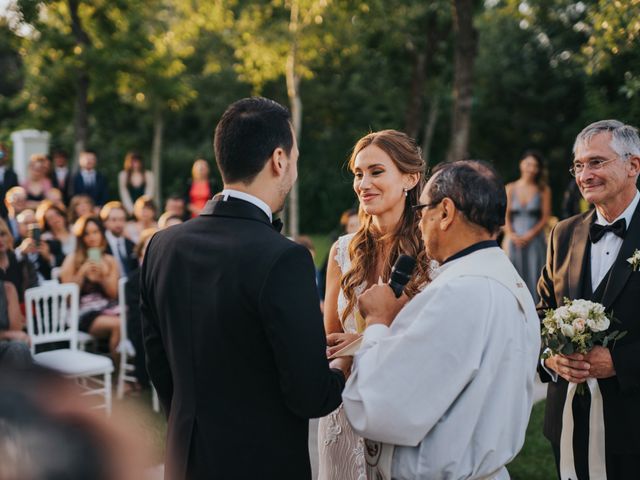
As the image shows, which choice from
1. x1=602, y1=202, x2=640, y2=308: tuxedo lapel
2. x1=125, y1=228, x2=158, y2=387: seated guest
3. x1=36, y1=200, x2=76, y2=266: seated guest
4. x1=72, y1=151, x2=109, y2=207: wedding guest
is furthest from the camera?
x1=72, y1=151, x2=109, y2=207: wedding guest

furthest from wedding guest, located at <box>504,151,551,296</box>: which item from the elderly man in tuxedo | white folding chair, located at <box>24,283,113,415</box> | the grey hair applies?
the grey hair

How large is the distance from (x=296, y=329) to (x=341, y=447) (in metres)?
1.31

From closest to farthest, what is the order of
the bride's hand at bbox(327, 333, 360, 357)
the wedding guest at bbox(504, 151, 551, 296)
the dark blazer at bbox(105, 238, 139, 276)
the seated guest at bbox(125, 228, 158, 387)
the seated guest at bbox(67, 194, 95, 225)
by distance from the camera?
the bride's hand at bbox(327, 333, 360, 357)
the seated guest at bbox(125, 228, 158, 387)
the dark blazer at bbox(105, 238, 139, 276)
the wedding guest at bbox(504, 151, 551, 296)
the seated guest at bbox(67, 194, 95, 225)

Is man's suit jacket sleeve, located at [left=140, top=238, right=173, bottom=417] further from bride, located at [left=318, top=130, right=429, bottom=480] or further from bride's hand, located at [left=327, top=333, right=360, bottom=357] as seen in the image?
bride, located at [left=318, top=130, right=429, bottom=480]

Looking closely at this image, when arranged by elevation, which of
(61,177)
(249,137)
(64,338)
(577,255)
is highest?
(249,137)

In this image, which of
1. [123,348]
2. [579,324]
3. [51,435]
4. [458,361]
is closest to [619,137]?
[579,324]

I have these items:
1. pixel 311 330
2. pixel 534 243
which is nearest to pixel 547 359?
pixel 311 330

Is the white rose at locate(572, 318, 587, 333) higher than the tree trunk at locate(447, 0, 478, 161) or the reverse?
the reverse

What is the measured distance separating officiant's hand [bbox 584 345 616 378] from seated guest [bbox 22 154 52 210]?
942 centimetres

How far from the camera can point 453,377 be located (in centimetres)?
238

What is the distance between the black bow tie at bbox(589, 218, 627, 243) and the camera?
3525 mm

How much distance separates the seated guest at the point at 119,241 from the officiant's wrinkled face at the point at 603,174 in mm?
5897

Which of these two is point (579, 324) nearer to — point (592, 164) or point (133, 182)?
point (592, 164)

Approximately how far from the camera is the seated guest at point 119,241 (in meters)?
8.62
